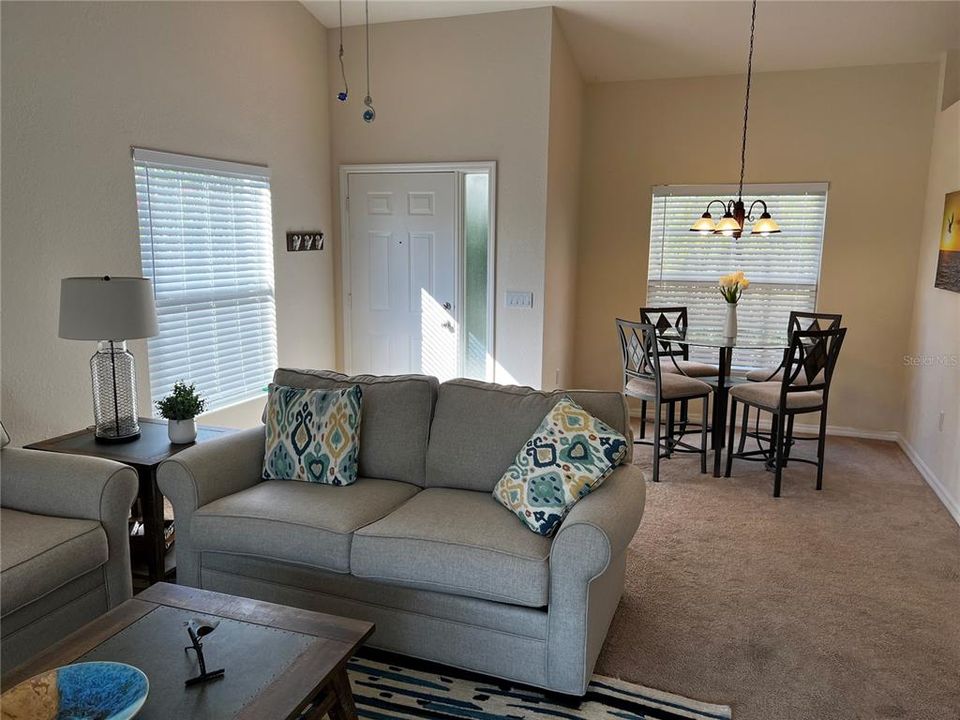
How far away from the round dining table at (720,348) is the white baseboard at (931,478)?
1.22 metres

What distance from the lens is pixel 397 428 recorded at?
2.90m

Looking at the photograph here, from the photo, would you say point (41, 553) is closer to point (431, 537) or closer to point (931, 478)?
point (431, 537)

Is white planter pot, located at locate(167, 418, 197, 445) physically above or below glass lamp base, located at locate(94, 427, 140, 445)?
above

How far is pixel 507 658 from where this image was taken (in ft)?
7.39

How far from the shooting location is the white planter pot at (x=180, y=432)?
117 inches

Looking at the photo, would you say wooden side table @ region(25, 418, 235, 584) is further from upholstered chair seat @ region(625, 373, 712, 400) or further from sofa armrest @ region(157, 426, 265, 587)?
upholstered chair seat @ region(625, 373, 712, 400)

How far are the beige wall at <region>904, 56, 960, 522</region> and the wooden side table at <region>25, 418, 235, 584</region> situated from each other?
13.4 ft

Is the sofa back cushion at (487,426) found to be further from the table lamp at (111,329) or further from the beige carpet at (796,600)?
the table lamp at (111,329)

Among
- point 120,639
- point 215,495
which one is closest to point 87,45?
point 215,495

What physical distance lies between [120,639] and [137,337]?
1.48 metres

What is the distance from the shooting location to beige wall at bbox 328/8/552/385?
184 inches

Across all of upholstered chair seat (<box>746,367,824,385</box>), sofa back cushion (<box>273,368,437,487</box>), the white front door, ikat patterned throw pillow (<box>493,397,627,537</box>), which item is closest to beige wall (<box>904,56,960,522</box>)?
upholstered chair seat (<box>746,367,824,385</box>)

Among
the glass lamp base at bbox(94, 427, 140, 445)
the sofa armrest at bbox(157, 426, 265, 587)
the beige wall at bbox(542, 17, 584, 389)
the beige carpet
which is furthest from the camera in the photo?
the beige wall at bbox(542, 17, 584, 389)

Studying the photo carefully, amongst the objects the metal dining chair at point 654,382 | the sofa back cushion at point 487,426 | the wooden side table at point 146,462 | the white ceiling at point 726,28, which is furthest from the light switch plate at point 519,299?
the wooden side table at point 146,462
